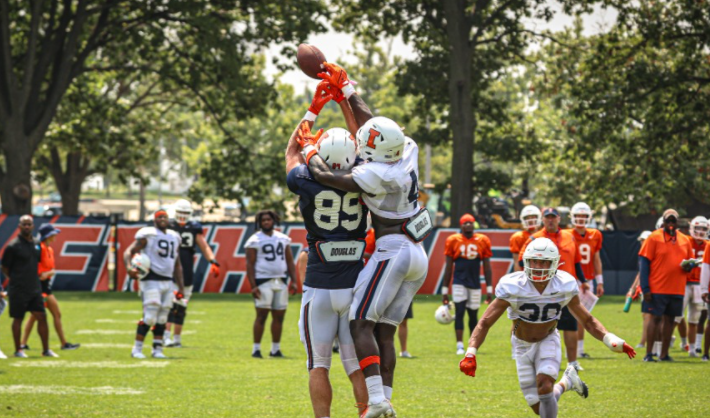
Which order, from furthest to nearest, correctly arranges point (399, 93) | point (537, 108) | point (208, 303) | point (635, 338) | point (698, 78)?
point (537, 108), point (399, 93), point (698, 78), point (208, 303), point (635, 338)

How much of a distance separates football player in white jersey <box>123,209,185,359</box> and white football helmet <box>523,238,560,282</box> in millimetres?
7990

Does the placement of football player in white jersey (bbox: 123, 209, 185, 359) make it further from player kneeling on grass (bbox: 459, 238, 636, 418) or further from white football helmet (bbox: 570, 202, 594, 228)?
player kneeling on grass (bbox: 459, 238, 636, 418)

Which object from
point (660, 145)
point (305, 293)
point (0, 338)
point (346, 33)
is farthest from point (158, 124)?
point (305, 293)

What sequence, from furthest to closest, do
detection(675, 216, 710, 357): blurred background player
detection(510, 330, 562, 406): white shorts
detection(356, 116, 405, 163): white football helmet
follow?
detection(675, 216, 710, 357): blurred background player → detection(510, 330, 562, 406): white shorts → detection(356, 116, 405, 163): white football helmet

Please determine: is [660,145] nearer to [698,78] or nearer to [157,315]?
[698,78]

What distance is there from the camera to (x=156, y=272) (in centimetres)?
1503

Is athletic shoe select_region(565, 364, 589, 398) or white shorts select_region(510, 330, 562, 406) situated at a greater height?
white shorts select_region(510, 330, 562, 406)

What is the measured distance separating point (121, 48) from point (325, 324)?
27.4 meters

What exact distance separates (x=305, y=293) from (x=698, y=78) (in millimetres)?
24983

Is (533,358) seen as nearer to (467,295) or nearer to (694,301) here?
(467,295)

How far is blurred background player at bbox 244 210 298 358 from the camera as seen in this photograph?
50.4 ft

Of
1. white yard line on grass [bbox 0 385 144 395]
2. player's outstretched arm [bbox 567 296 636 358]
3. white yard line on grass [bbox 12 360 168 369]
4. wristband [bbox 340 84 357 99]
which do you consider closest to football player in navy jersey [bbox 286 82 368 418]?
wristband [bbox 340 84 357 99]

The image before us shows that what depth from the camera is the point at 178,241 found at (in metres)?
15.4

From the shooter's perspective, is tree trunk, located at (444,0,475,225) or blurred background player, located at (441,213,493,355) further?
tree trunk, located at (444,0,475,225)
